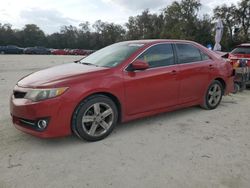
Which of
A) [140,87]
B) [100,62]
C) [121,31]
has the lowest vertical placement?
[140,87]

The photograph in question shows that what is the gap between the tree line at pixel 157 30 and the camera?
45938 millimetres

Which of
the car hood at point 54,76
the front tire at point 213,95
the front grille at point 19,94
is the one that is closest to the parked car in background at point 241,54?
the front tire at point 213,95

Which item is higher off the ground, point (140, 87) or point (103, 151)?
point (140, 87)

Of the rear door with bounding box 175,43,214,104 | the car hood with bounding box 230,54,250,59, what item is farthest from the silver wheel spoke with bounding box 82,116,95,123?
the car hood with bounding box 230,54,250,59

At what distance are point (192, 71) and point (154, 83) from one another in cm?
105

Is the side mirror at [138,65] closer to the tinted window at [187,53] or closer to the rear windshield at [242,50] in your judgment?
the tinted window at [187,53]

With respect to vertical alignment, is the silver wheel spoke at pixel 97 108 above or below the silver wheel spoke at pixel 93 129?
above

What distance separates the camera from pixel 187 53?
16.9 feet

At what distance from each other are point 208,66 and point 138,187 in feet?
11.3

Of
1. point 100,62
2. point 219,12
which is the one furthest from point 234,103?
point 219,12

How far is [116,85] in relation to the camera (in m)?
4.02

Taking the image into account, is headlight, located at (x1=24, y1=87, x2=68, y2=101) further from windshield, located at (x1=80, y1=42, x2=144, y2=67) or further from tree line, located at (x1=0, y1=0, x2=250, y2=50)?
tree line, located at (x1=0, y1=0, x2=250, y2=50)

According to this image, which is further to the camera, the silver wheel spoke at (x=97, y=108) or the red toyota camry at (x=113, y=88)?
the silver wheel spoke at (x=97, y=108)

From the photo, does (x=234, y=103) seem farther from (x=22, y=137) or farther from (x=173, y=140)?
(x=22, y=137)
